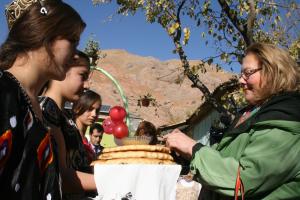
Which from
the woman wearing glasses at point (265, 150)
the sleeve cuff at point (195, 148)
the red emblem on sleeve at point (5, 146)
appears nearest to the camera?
the red emblem on sleeve at point (5, 146)

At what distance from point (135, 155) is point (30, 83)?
0.70 meters

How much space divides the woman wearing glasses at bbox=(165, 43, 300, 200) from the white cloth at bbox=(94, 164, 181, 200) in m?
0.33

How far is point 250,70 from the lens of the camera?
2604 mm

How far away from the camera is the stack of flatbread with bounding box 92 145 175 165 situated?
216 cm

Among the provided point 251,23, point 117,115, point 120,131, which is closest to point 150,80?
point 251,23

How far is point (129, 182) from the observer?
212 centimetres

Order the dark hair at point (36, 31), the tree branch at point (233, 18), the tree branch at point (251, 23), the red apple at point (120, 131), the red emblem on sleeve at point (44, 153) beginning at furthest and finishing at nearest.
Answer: the tree branch at point (233, 18) → the tree branch at point (251, 23) → the red apple at point (120, 131) → the dark hair at point (36, 31) → the red emblem on sleeve at point (44, 153)

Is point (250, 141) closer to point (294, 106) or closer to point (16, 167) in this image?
point (294, 106)

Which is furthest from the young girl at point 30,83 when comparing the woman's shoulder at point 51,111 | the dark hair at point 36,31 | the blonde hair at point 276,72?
the blonde hair at point 276,72

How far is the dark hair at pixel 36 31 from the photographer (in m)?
1.74

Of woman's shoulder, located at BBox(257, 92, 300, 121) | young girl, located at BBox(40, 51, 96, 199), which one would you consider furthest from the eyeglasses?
young girl, located at BBox(40, 51, 96, 199)

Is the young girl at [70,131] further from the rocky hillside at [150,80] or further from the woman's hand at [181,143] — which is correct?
the rocky hillside at [150,80]

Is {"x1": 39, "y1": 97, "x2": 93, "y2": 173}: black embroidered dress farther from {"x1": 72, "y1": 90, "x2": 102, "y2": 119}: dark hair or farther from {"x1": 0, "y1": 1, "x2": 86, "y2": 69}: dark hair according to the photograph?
{"x1": 72, "y1": 90, "x2": 102, "y2": 119}: dark hair

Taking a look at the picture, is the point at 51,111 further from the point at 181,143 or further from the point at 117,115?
the point at 117,115
